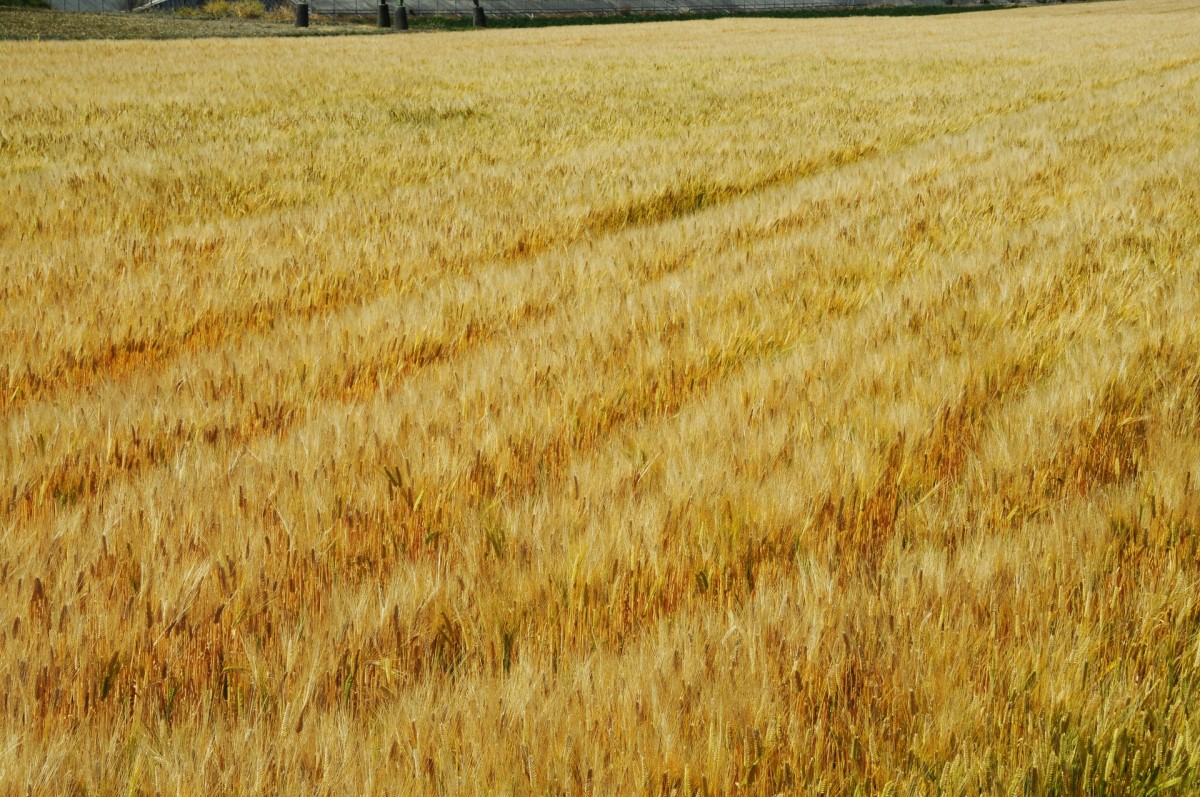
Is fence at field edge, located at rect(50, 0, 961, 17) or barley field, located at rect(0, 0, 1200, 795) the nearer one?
barley field, located at rect(0, 0, 1200, 795)

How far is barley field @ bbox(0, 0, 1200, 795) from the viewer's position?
127cm

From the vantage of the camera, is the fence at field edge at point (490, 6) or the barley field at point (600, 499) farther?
the fence at field edge at point (490, 6)

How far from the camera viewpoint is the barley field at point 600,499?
127 centimetres

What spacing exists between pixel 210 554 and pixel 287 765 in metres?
0.71

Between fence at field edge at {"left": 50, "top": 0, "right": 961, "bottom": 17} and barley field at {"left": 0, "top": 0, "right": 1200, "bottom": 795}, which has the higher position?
fence at field edge at {"left": 50, "top": 0, "right": 961, "bottom": 17}

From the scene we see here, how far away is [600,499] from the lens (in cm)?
200

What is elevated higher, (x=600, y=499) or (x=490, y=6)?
(x=490, y=6)

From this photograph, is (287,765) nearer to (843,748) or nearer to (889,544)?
(843,748)

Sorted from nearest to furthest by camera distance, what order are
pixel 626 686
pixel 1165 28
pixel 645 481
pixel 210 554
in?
pixel 626 686
pixel 210 554
pixel 645 481
pixel 1165 28

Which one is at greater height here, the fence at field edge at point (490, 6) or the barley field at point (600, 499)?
the fence at field edge at point (490, 6)

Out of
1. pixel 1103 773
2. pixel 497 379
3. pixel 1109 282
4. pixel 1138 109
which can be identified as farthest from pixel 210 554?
pixel 1138 109

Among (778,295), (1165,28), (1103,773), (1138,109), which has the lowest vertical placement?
(1103,773)

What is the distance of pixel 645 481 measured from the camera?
2123mm

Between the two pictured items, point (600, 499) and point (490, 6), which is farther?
point (490, 6)
